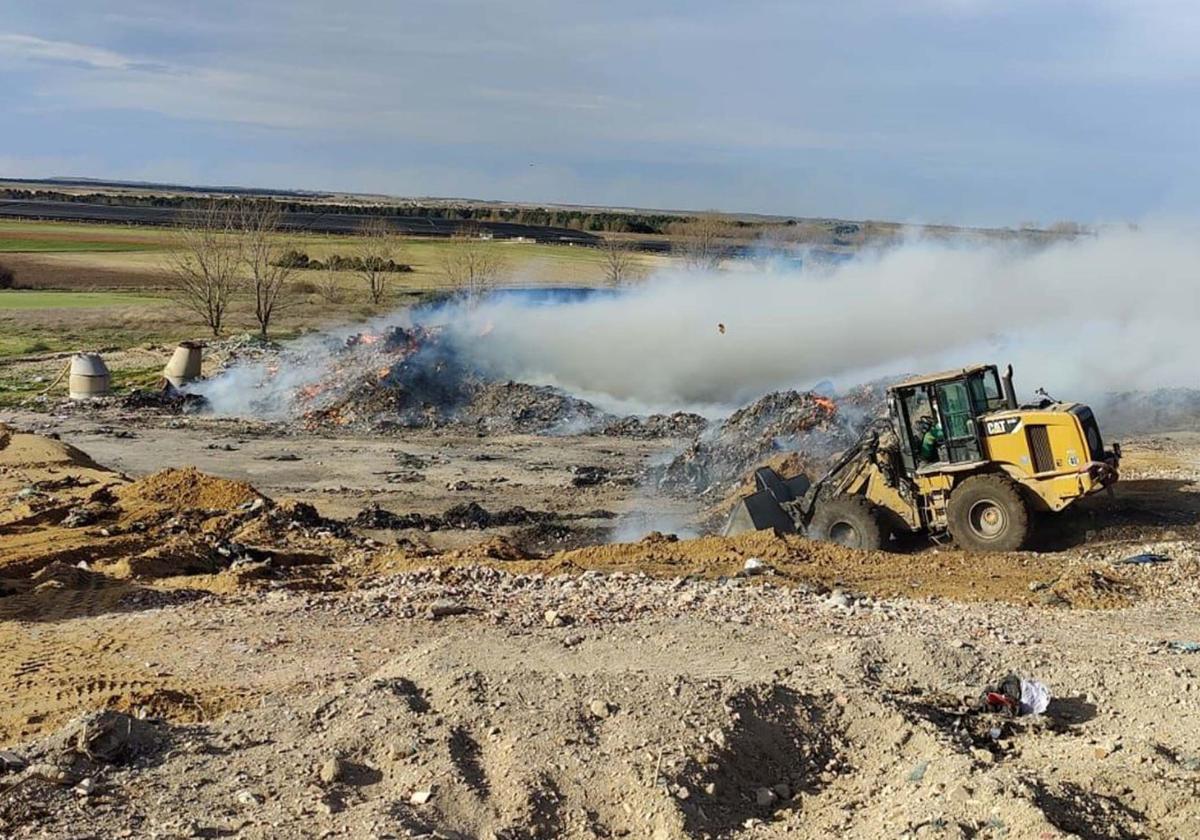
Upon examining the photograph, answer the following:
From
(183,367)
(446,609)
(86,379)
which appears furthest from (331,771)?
(183,367)

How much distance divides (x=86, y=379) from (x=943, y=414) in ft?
89.1

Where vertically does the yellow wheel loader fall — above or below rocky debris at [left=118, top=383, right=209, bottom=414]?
below

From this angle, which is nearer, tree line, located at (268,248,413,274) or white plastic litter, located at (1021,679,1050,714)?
white plastic litter, located at (1021,679,1050,714)

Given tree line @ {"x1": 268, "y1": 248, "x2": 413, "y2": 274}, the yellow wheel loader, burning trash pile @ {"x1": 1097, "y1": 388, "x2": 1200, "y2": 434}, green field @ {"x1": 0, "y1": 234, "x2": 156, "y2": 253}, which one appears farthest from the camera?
green field @ {"x1": 0, "y1": 234, "x2": 156, "y2": 253}

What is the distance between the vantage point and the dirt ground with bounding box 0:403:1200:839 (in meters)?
7.47

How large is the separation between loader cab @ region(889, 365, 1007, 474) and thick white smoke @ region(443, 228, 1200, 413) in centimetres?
1835

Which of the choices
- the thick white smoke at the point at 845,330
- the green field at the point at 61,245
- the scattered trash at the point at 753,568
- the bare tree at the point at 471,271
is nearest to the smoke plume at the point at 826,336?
the thick white smoke at the point at 845,330

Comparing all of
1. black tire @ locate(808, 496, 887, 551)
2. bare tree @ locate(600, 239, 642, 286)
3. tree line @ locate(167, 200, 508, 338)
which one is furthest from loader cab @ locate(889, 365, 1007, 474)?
bare tree @ locate(600, 239, 642, 286)

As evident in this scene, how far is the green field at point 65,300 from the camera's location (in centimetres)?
5591

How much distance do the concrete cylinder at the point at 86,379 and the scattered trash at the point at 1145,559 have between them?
28.9m

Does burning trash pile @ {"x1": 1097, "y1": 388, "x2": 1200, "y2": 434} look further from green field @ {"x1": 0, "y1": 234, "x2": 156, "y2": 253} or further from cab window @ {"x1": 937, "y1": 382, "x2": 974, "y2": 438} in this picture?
green field @ {"x1": 0, "y1": 234, "x2": 156, "y2": 253}

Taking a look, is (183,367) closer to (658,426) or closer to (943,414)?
(658,426)

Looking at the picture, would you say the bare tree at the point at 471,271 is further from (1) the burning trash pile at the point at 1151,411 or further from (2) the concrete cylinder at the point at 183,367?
(1) the burning trash pile at the point at 1151,411

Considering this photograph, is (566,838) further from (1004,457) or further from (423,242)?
(423,242)
